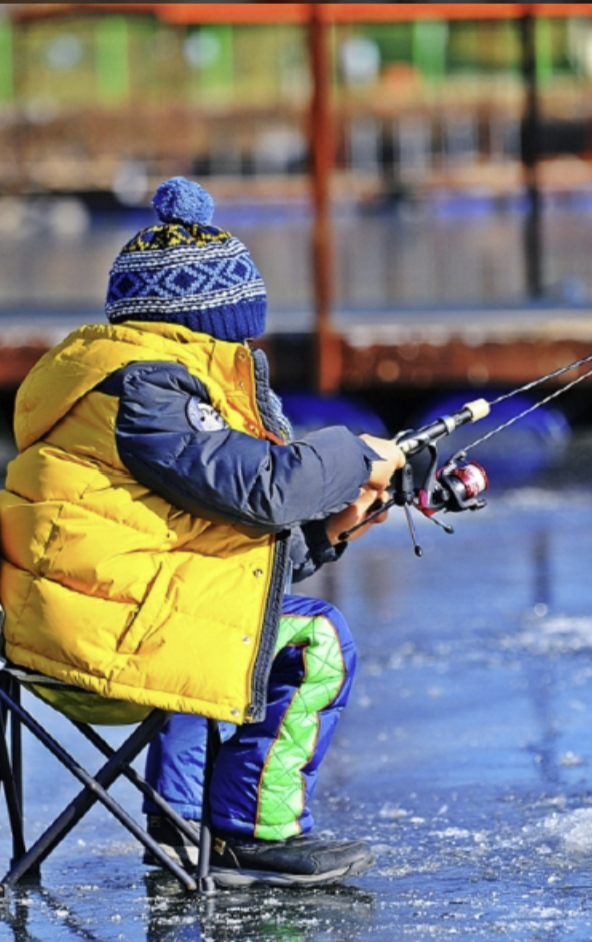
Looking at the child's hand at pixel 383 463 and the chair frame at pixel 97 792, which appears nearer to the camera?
the chair frame at pixel 97 792

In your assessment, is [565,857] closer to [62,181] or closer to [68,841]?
[68,841]

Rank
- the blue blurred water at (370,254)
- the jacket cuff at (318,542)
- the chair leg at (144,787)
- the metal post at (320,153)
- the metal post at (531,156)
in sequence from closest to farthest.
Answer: the chair leg at (144,787) → the jacket cuff at (318,542) → the metal post at (320,153) → the metal post at (531,156) → the blue blurred water at (370,254)

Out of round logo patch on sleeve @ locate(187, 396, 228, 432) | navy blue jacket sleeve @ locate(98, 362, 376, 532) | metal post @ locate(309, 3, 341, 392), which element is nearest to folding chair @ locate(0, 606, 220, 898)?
navy blue jacket sleeve @ locate(98, 362, 376, 532)

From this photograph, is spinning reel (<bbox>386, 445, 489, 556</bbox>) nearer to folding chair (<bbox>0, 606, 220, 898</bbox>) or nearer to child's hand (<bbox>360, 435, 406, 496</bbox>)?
child's hand (<bbox>360, 435, 406, 496</bbox>)

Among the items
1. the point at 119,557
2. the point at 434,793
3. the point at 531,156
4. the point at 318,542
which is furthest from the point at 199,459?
the point at 531,156

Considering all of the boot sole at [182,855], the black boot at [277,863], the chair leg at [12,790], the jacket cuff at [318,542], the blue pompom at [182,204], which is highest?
the blue pompom at [182,204]

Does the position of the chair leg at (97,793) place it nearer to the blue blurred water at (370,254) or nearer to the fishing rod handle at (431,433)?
the fishing rod handle at (431,433)

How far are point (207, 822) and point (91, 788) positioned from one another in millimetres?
261

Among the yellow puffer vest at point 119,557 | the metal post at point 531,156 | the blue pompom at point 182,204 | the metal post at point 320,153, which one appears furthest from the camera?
the metal post at point 531,156

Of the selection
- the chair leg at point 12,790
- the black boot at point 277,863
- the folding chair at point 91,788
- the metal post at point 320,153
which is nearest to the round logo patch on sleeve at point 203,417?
the folding chair at point 91,788

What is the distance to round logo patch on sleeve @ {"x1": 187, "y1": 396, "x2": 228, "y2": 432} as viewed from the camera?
3.82m

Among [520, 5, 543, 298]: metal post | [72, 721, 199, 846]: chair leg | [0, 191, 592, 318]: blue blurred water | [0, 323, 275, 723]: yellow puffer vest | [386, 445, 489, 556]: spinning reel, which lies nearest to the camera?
[0, 323, 275, 723]: yellow puffer vest

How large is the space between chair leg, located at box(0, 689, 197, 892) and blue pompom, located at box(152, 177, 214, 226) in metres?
1.02

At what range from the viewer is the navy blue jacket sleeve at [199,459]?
3.78 meters
